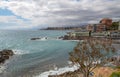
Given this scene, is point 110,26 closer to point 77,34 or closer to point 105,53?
point 77,34

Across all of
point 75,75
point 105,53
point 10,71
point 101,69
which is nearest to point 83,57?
point 105,53

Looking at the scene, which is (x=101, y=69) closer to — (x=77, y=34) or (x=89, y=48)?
(x=89, y=48)

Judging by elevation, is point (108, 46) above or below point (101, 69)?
above

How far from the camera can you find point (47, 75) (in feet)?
119

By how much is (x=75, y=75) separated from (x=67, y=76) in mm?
1374

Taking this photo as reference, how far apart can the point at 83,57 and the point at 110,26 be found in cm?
14106

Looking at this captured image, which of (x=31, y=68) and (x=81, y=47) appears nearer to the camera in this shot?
(x=81, y=47)

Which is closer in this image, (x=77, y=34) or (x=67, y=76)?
(x=67, y=76)

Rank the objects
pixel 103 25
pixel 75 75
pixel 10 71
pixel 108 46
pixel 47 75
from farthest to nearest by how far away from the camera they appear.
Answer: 1. pixel 103 25
2. pixel 10 71
3. pixel 47 75
4. pixel 75 75
5. pixel 108 46

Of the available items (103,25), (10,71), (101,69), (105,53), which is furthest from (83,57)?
(103,25)

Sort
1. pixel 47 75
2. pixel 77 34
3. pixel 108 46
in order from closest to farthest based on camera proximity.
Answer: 1. pixel 108 46
2. pixel 47 75
3. pixel 77 34

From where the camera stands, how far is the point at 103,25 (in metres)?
154

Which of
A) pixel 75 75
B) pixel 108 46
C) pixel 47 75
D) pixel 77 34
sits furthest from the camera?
pixel 77 34

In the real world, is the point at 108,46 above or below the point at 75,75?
above
